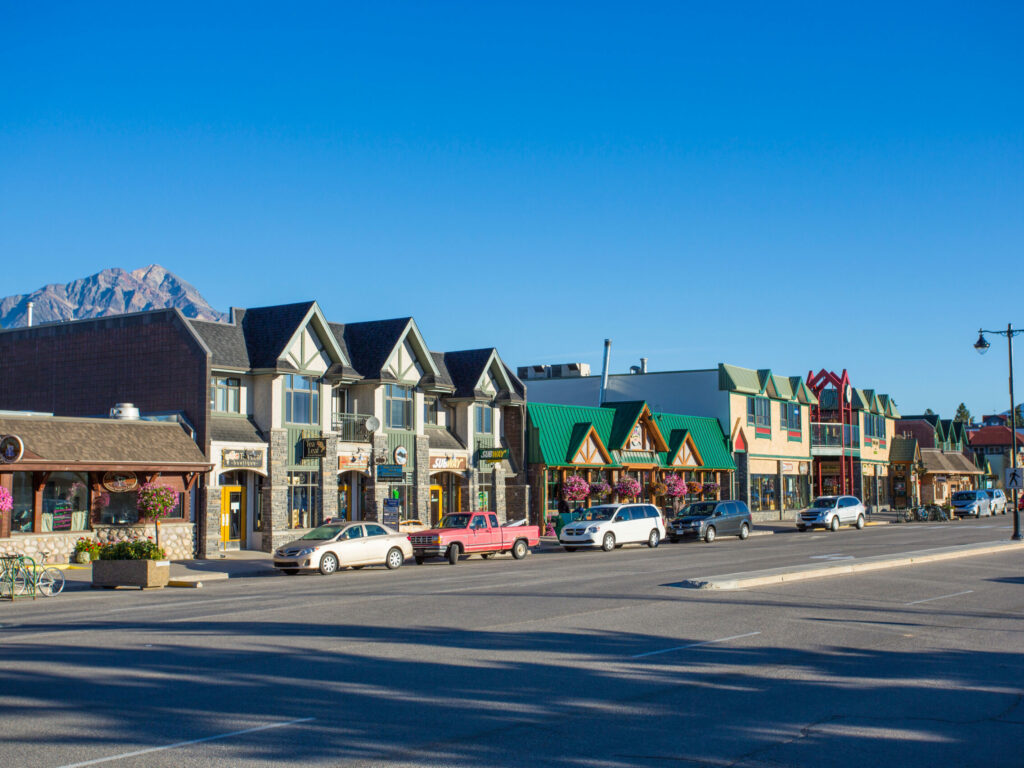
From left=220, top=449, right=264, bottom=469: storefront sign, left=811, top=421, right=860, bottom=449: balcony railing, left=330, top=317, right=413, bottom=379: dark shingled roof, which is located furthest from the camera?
left=811, top=421, right=860, bottom=449: balcony railing

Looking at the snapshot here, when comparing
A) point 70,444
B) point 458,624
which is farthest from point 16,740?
point 70,444

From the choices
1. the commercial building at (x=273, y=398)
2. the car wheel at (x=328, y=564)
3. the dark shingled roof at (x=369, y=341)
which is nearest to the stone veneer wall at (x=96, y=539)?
the commercial building at (x=273, y=398)

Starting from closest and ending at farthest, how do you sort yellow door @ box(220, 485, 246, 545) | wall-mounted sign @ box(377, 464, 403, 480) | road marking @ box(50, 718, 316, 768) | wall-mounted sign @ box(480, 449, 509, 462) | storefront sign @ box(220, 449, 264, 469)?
road marking @ box(50, 718, 316, 768)
storefront sign @ box(220, 449, 264, 469)
yellow door @ box(220, 485, 246, 545)
wall-mounted sign @ box(377, 464, 403, 480)
wall-mounted sign @ box(480, 449, 509, 462)

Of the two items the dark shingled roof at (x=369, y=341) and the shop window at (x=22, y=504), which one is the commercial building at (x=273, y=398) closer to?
the dark shingled roof at (x=369, y=341)

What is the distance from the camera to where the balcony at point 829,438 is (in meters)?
74.5

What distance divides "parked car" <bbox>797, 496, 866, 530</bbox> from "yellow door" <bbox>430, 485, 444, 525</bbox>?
1870 cm

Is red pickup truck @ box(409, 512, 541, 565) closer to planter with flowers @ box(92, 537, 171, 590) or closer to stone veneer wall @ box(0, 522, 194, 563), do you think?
stone veneer wall @ box(0, 522, 194, 563)

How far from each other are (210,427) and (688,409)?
36.1 meters

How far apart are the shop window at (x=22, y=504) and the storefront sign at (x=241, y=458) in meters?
Result: 6.26

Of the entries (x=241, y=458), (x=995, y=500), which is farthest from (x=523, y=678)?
(x=995, y=500)

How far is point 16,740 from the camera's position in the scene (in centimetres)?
846

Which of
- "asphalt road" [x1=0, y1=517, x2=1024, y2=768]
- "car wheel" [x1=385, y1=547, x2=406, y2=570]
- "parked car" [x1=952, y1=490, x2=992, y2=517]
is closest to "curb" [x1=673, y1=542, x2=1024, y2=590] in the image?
"asphalt road" [x1=0, y1=517, x2=1024, y2=768]

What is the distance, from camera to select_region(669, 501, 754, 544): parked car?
43031 millimetres

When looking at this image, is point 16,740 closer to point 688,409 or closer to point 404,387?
point 404,387
